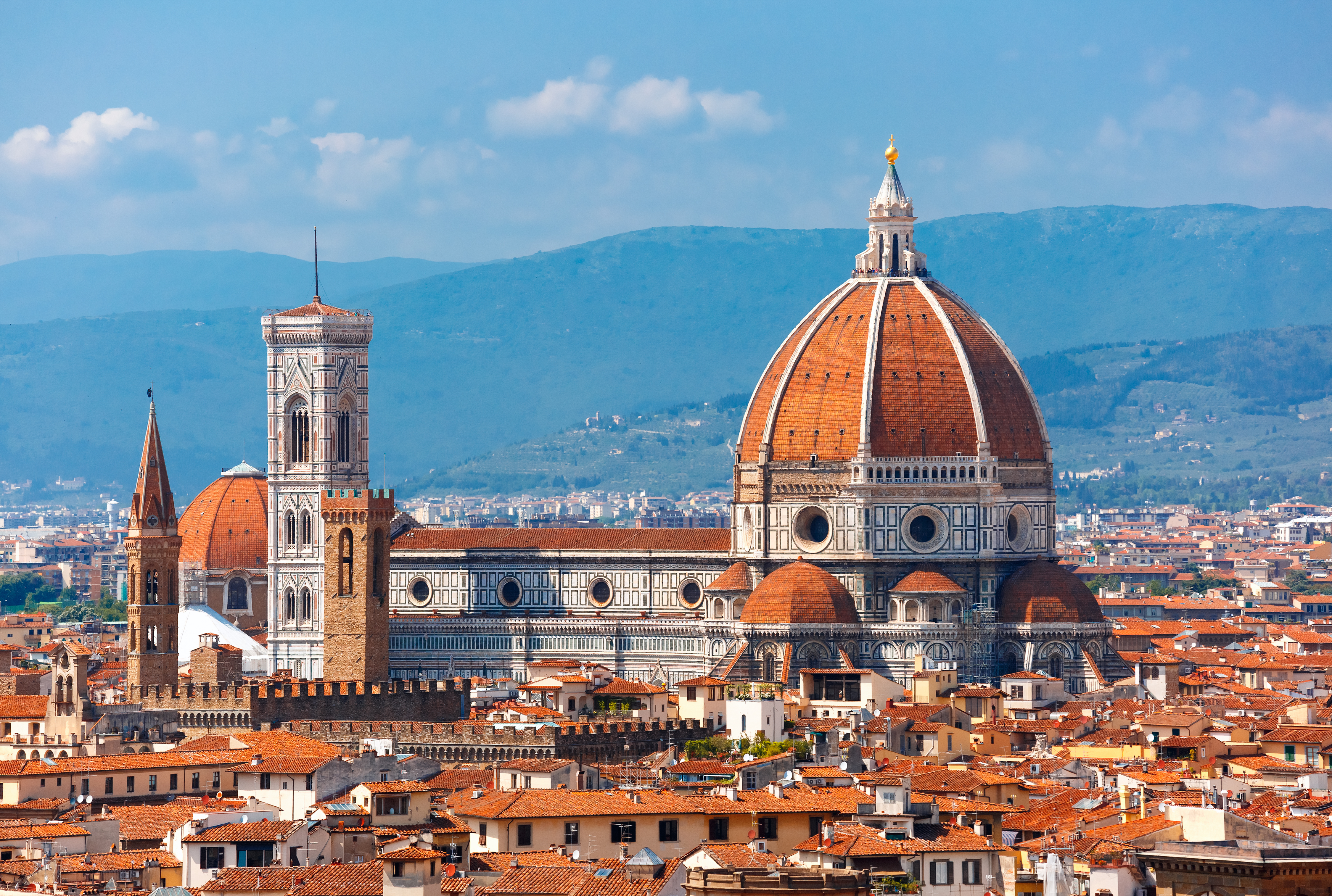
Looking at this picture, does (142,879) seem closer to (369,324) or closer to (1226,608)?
(369,324)

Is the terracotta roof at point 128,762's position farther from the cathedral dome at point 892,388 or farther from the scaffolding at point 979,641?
the cathedral dome at point 892,388

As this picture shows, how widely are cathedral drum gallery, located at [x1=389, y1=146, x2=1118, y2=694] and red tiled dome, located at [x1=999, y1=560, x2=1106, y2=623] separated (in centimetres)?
7

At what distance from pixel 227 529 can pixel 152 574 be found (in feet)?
156

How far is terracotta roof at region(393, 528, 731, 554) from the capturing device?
115938 mm

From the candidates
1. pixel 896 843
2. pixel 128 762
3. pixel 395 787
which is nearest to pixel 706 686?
pixel 128 762

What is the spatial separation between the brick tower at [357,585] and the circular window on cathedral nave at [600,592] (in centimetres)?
1386

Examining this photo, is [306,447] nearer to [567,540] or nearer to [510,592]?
[510,592]

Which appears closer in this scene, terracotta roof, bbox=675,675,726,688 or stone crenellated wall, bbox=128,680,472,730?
stone crenellated wall, bbox=128,680,472,730

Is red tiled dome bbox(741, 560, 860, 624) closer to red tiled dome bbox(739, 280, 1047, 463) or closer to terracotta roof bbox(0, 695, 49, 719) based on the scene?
red tiled dome bbox(739, 280, 1047, 463)

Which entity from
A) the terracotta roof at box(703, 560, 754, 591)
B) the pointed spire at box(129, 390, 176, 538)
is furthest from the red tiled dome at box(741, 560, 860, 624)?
the pointed spire at box(129, 390, 176, 538)

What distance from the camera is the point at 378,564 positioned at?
335ft

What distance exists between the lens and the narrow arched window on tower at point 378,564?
10162 centimetres

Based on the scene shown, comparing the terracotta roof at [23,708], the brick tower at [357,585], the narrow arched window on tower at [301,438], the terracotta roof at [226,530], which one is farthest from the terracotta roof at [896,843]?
the terracotta roof at [226,530]

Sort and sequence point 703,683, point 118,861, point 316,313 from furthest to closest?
point 316,313
point 703,683
point 118,861
